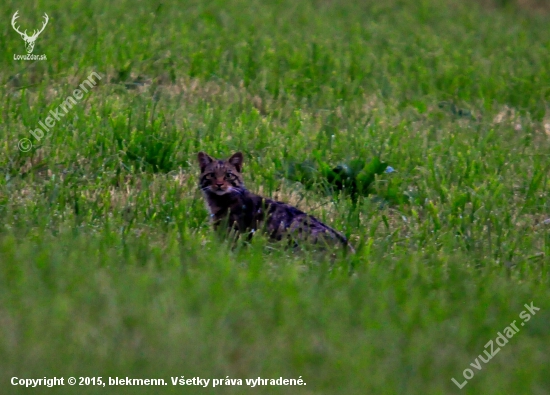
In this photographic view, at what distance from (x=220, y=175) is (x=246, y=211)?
0.50 m

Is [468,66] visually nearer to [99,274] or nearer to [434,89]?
[434,89]

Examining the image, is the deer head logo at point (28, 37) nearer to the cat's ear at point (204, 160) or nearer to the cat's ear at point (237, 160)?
the cat's ear at point (204, 160)

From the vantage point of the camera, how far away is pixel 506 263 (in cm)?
655

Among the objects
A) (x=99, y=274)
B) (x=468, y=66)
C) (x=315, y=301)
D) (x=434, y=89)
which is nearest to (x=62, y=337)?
(x=99, y=274)

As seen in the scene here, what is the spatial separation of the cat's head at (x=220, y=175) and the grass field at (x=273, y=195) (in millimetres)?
208

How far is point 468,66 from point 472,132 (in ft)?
10.3

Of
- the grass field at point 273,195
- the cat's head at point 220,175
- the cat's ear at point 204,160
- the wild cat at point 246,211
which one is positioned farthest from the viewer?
the cat's ear at point 204,160

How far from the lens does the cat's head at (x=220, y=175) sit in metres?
7.51

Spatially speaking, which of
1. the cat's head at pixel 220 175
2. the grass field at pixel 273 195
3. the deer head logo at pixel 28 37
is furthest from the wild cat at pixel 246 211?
the deer head logo at pixel 28 37

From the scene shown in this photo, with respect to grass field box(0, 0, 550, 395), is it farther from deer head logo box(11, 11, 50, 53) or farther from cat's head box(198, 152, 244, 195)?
cat's head box(198, 152, 244, 195)

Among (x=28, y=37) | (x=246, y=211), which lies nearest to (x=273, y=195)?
(x=246, y=211)

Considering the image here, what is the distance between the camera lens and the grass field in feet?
14.1

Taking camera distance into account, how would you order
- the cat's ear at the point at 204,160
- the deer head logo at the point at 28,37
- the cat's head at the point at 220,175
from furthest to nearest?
the deer head logo at the point at 28,37 → the cat's ear at the point at 204,160 → the cat's head at the point at 220,175

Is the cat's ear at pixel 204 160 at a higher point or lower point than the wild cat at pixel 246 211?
higher
